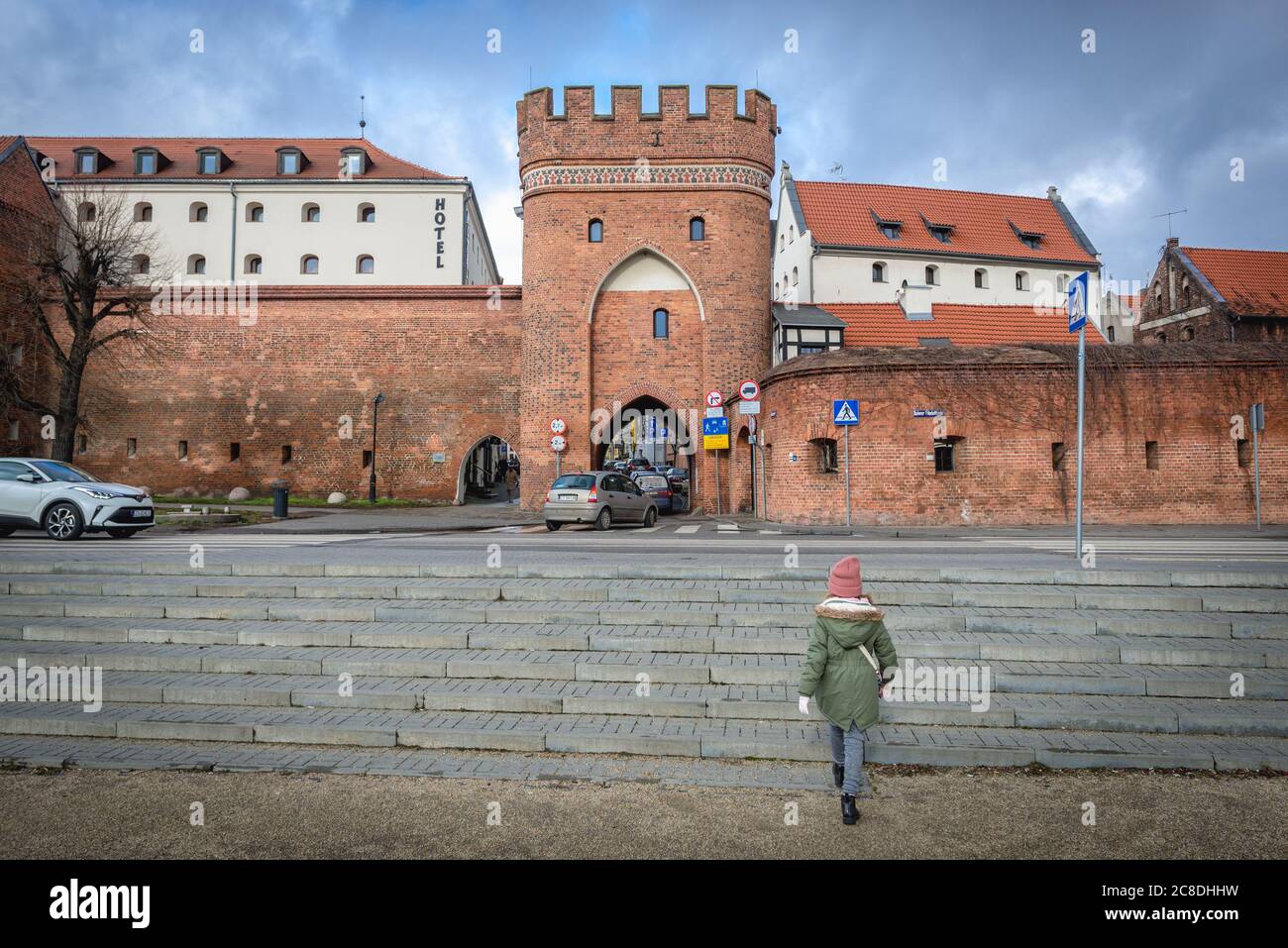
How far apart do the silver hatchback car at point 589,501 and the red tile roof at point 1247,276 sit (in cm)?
3900

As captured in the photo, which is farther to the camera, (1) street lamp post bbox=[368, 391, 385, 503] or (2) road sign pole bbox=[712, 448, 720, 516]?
(1) street lamp post bbox=[368, 391, 385, 503]

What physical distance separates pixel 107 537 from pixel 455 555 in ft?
29.0

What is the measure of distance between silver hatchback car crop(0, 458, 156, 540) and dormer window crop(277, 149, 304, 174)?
124 ft

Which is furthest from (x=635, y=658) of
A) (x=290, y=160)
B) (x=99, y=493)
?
(x=290, y=160)

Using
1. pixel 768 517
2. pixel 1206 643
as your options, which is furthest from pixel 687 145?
pixel 1206 643

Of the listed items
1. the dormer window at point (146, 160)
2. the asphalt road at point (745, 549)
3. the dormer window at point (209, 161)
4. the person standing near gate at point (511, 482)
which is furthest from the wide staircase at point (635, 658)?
the dormer window at point (146, 160)

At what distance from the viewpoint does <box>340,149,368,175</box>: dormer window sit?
46.5 m

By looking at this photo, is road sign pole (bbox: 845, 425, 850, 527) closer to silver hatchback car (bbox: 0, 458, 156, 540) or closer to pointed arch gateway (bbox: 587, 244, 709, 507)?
pointed arch gateway (bbox: 587, 244, 709, 507)

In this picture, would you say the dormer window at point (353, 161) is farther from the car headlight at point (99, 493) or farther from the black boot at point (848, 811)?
the black boot at point (848, 811)

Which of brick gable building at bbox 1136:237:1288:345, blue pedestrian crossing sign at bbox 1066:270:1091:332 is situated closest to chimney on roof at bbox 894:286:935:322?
brick gable building at bbox 1136:237:1288:345

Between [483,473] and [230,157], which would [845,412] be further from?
[230,157]
